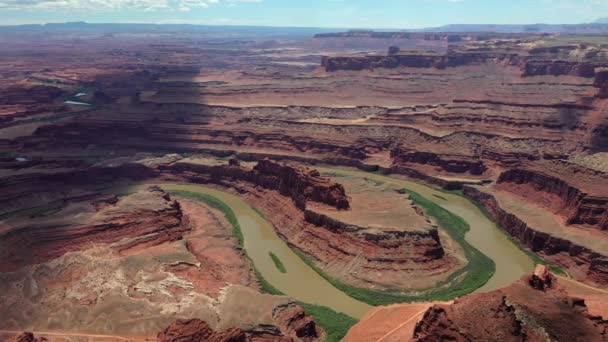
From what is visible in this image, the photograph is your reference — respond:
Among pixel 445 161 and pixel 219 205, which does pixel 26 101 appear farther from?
pixel 445 161

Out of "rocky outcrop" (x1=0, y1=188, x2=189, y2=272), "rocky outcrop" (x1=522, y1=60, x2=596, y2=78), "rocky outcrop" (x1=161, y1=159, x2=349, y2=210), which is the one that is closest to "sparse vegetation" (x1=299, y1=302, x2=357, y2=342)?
"rocky outcrop" (x1=161, y1=159, x2=349, y2=210)

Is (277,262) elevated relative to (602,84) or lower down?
lower down

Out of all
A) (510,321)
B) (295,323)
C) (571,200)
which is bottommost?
(295,323)

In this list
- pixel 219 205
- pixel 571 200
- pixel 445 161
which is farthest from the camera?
pixel 445 161

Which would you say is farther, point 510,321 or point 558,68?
point 558,68

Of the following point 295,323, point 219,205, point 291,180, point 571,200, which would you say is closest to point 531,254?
point 571,200

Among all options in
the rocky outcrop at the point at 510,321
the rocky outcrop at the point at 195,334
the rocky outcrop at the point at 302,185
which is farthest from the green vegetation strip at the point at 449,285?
the rocky outcrop at the point at 195,334

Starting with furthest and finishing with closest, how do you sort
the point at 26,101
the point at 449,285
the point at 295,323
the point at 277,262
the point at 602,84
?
the point at 26,101
the point at 602,84
the point at 277,262
the point at 449,285
the point at 295,323
